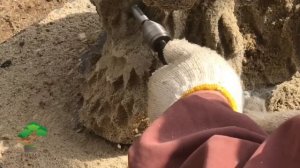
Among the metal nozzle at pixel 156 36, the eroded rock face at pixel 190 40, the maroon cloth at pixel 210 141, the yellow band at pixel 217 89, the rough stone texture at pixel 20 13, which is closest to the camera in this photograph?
the maroon cloth at pixel 210 141

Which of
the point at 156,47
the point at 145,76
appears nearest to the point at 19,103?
the point at 145,76

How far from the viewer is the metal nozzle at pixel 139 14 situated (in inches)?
69.9

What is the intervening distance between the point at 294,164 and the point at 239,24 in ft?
3.25

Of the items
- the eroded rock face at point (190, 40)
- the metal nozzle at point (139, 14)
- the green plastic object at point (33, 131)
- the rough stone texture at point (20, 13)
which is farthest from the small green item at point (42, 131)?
the rough stone texture at point (20, 13)

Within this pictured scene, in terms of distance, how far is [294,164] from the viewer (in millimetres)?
909

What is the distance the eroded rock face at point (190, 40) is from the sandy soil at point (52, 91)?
0.28 feet

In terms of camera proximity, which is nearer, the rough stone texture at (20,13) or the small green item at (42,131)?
the small green item at (42,131)

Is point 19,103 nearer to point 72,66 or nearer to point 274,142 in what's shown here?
point 72,66

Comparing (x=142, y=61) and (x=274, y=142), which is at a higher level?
(x=274, y=142)

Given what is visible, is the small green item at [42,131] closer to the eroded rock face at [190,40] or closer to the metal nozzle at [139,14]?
the eroded rock face at [190,40]

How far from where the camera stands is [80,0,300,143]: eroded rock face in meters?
1.77

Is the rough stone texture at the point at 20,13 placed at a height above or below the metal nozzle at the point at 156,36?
below

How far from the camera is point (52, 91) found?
2.28 meters

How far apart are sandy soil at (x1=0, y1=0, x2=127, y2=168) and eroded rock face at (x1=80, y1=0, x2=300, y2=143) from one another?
9 cm
